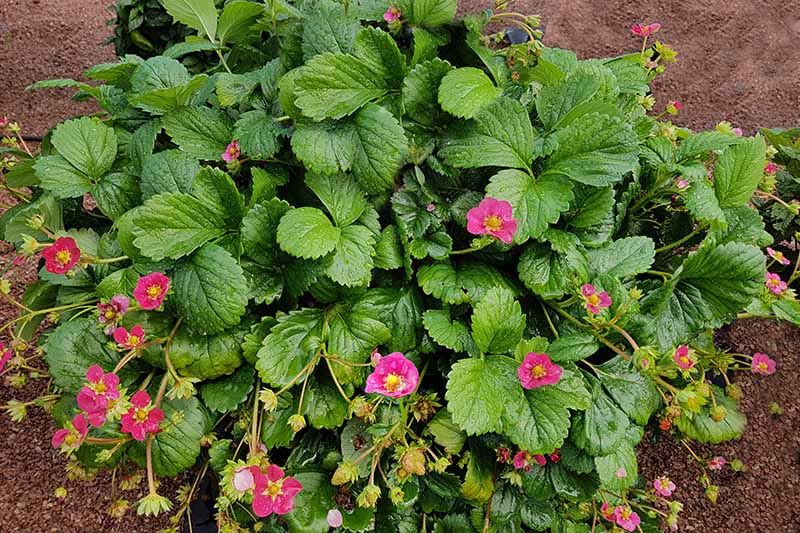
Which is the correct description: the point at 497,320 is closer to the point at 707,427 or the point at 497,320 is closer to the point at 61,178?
the point at 707,427

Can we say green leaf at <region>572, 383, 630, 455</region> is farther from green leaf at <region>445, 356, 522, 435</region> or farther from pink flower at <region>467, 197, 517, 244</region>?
pink flower at <region>467, 197, 517, 244</region>

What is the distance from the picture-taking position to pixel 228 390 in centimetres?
103

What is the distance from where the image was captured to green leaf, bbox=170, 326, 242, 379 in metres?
0.99

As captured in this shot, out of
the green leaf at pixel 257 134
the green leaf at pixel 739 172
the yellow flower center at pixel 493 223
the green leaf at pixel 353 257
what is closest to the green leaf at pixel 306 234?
the green leaf at pixel 353 257

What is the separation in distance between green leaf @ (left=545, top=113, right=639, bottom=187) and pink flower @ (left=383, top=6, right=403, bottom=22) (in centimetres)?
38

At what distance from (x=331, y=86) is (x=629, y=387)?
711 millimetres

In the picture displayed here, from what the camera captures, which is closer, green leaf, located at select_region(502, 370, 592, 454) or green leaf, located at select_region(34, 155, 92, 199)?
green leaf, located at select_region(502, 370, 592, 454)

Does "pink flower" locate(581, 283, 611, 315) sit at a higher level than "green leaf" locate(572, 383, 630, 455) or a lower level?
A: higher

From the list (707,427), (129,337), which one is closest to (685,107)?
(707,427)

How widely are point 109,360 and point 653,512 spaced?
1074mm

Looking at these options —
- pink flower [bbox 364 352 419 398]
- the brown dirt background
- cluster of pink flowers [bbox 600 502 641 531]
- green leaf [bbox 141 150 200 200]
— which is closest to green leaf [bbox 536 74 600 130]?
pink flower [bbox 364 352 419 398]

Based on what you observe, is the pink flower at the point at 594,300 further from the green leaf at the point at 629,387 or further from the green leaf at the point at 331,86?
the green leaf at the point at 331,86

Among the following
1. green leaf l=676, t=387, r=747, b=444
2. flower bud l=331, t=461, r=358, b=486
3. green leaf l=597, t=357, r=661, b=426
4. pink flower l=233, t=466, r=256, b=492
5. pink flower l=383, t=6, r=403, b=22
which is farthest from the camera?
green leaf l=676, t=387, r=747, b=444

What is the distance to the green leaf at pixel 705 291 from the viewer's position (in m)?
1.02
